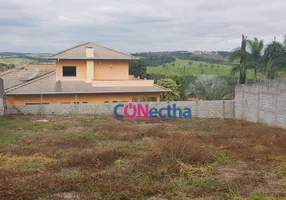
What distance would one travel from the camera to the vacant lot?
22.0ft

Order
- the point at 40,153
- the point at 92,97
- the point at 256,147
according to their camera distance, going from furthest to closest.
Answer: the point at 92,97
the point at 256,147
the point at 40,153

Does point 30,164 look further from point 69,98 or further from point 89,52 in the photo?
point 89,52

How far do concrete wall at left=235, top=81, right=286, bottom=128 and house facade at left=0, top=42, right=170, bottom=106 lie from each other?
6790 millimetres

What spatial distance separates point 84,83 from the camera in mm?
27125

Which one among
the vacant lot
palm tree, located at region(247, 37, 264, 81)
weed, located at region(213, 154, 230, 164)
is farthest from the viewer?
Answer: palm tree, located at region(247, 37, 264, 81)

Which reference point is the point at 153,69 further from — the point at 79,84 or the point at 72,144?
the point at 72,144

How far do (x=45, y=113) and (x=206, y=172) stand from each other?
50.3 feet

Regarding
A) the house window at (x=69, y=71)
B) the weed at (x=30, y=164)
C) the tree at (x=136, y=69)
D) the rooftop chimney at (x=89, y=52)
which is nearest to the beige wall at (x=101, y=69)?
the house window at (x=69, y=71)

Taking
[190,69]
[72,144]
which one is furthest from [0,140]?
[190,69]

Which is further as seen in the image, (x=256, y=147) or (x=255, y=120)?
(x=255, y=120)

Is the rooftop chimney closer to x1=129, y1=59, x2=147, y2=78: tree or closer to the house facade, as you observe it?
the house facade

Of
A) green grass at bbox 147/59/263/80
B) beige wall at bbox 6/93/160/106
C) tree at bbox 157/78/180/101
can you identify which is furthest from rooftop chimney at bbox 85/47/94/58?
green grass at bbox 147/59/263/80

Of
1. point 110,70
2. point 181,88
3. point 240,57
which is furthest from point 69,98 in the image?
point 240,57

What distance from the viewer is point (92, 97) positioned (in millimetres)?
25422
